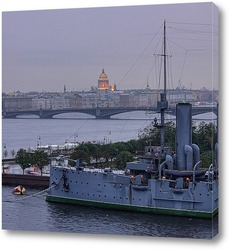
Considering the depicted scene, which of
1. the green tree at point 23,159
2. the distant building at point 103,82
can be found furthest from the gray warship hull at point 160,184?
the distant building at point 103,82

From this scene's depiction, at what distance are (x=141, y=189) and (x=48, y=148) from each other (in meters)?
1.16

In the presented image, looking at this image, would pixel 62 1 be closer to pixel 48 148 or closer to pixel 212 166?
pixel 48 148

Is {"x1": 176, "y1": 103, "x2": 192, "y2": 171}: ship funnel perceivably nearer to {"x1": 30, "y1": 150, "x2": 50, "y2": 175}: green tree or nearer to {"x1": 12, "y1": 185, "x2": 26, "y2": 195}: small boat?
{"x1": 30, "y1": 150, "x2": 50, "y2": 175}: green tree

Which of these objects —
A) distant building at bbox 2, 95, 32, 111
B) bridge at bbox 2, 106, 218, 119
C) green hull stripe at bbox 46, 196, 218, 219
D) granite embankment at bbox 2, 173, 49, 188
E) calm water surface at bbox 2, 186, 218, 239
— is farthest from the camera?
granite embankment at bbox 2, 173, 49, 188

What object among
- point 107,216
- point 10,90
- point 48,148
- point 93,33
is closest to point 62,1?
point 93,33

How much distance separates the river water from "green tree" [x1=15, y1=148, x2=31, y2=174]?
0.09 m

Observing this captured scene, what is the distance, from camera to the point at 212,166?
8148 millimetres

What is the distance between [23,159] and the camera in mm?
9633

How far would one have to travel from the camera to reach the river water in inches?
338

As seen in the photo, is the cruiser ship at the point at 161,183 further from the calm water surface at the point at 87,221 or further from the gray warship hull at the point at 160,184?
the calm water surface at the point at 87,221

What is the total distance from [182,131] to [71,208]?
1646 millimetres

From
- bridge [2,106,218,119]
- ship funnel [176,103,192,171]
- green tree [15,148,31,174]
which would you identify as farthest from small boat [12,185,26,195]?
ship funnel [176,103,192,171]

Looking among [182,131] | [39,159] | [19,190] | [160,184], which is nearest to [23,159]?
[39,159]

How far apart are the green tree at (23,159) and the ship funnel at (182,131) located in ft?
5.67
